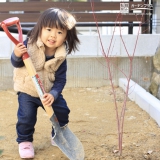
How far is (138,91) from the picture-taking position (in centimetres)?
398

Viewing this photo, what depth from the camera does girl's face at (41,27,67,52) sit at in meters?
2.35

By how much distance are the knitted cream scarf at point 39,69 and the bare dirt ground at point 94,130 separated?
0.45 metres

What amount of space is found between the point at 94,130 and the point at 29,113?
77 centimetres

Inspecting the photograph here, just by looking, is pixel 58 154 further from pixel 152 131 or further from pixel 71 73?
pixel 71 73

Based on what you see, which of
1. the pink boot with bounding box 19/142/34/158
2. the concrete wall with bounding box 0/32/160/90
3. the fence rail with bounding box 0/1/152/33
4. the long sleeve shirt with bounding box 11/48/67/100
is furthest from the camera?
the fence rail with bounding box 0/1/152/33

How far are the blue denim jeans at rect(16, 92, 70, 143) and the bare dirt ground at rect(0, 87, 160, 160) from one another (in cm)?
16

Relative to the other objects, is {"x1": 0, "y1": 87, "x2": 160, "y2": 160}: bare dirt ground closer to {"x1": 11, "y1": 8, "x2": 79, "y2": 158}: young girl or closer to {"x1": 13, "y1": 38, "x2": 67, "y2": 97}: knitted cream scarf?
{"x1": 11, "y1": 8, "x2": 79, "y2": 158}: young girl

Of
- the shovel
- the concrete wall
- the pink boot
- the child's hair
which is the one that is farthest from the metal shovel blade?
Answer: the concrete wall

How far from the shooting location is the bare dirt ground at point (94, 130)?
8.48ft

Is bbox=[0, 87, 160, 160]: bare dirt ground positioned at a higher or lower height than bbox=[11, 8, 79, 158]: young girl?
lower

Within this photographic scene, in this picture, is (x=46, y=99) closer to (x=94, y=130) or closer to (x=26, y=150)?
(x=26, y=150)

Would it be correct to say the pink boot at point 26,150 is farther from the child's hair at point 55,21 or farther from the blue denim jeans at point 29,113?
the child's hair at point 55,21

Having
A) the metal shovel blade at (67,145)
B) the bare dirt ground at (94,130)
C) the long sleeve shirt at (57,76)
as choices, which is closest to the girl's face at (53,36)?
the long sleeve shirt at (57,76)

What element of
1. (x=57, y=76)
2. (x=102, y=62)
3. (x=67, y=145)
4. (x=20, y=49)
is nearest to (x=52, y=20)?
(x=20, y=49)
